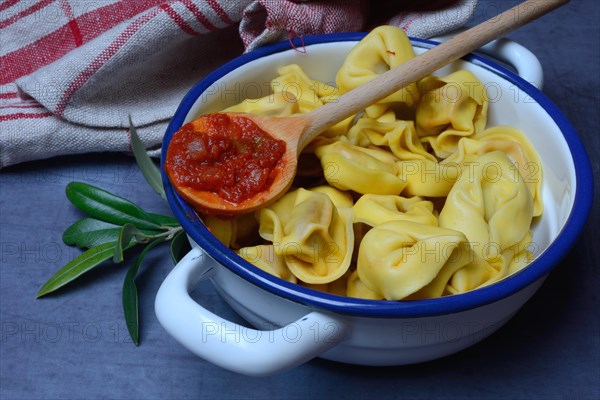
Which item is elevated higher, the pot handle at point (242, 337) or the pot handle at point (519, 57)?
the pot handle at point (519, 57)

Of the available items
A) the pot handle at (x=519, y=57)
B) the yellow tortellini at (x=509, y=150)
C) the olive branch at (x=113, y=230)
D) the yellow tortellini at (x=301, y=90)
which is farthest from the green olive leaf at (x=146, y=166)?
the pot handle at (x=519, y=57)

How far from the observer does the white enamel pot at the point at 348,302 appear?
0.82 metres

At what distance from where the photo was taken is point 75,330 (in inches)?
44.6

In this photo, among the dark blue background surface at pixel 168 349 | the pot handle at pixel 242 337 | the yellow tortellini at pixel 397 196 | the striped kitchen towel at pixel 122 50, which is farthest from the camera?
the striped kitchen towel at pixel 122 50

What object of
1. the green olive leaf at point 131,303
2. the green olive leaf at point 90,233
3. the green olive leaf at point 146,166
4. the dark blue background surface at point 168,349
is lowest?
the dark blue background surface at point 168,349

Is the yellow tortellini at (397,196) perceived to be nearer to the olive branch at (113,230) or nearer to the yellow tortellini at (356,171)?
the yellow tortellini at (356,171)

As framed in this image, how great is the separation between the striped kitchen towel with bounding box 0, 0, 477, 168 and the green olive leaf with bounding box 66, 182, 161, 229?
0.15 m

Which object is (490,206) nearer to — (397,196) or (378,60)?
(397,196)

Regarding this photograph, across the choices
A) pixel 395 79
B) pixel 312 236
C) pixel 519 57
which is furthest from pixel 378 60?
pixel 312 236

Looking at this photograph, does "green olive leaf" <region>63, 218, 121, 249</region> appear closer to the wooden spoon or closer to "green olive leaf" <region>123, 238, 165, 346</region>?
"green olive leaf" <region>123, 238, 165, 346</region>

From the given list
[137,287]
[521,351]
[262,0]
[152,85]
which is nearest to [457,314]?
[521,351]

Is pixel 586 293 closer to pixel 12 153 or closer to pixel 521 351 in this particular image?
pixel 521 351

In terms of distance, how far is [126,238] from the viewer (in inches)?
43.8

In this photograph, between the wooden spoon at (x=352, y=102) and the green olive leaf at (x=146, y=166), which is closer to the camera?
the wooden spoon at (x=352, y=102)
